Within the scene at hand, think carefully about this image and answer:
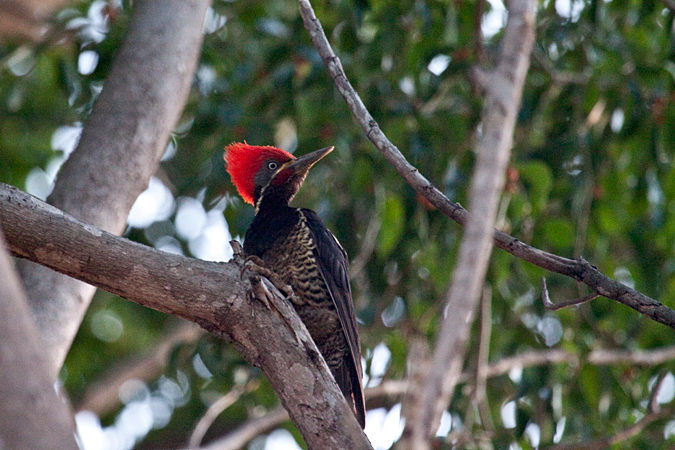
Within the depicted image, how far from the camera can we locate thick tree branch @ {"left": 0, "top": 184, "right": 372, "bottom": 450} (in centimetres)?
204

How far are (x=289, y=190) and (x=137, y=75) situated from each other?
3.79 ft

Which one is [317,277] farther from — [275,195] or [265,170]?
[265,170]

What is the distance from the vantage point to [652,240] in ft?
13.2

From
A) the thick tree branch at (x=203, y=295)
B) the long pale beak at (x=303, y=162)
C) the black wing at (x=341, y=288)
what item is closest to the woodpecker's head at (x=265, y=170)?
the long pale beak at (x=303, y=162)

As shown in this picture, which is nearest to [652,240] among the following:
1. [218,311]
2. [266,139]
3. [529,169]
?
[529,169]

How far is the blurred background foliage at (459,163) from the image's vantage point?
3568 mm

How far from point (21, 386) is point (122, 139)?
190 centimetres

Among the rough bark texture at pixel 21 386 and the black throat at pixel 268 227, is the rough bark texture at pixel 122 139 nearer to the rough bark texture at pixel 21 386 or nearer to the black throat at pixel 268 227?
the black throat at pixel 268 227

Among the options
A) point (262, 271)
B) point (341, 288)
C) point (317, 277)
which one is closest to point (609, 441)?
point (341, 288)

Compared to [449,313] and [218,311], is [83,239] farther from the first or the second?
[449,313]

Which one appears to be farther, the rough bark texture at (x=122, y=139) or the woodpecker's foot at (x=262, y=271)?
the rough bark texture at (x=122, y=139)

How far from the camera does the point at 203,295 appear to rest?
2.10m

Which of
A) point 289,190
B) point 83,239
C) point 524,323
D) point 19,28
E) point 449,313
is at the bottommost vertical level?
point 524,323

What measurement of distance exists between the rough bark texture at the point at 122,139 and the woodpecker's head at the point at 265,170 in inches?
33.8
